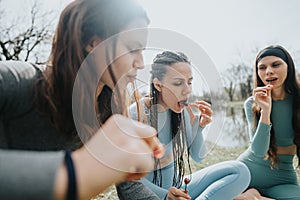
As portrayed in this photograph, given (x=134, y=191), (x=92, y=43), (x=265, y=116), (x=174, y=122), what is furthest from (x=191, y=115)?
(x=92, y=43)

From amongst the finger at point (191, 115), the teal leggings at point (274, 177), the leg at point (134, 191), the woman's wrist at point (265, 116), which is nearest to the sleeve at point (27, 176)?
the leg at point (134, 191)

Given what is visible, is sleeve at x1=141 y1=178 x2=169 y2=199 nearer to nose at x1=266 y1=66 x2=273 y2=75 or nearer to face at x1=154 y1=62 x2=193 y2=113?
face at x1=154 y1=62 x2=193 y2=113

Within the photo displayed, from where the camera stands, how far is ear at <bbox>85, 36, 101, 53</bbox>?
2.39 ft

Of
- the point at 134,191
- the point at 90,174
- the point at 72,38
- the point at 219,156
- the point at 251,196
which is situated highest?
the point at 72,38

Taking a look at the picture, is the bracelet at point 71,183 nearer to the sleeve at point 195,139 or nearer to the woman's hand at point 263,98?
the sleeve at point 195,139

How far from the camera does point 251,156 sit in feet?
6.92

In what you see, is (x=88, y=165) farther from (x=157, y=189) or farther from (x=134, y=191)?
(x=157, y=189)

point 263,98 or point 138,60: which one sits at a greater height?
point 138,60

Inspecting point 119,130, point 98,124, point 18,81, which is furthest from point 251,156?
point 119,130

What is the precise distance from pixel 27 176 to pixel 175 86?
117cm

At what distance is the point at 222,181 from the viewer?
1496 millimetres

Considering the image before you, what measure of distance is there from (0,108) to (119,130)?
44 cm

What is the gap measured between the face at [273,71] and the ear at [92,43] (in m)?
1.51

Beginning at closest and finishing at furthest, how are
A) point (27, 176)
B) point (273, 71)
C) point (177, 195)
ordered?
point (27, 176), point (177, 195), point (273, 71)
